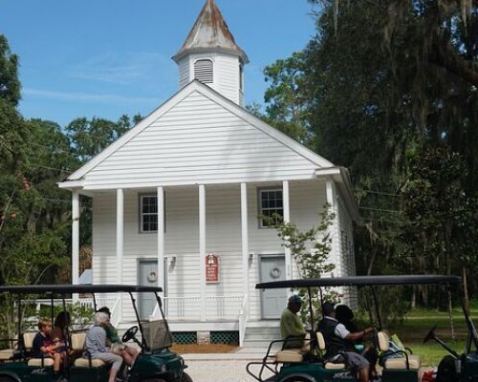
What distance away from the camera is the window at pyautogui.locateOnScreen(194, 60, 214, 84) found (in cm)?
2508

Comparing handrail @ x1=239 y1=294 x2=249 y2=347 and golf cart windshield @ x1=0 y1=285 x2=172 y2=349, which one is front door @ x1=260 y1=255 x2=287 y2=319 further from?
golf cart windshield @ x1=0 y1=285 x2=172 y2=349

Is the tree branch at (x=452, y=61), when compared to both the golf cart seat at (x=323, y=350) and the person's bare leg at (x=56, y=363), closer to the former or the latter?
the golf cart seat at (x=323, y=350)

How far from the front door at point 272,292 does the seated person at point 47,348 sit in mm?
10771

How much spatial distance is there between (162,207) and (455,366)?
12.9 meters

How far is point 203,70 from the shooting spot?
82.6 feet

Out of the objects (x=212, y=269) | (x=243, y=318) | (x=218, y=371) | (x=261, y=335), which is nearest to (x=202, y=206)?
(x=212, y=269)

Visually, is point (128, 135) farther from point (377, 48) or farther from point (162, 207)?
point (377, 48)

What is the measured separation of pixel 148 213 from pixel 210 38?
25.3ft

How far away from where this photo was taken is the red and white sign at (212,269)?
2031 centimetres

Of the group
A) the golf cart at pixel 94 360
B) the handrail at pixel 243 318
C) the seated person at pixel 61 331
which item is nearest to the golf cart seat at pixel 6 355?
the golf cart at pixel 94 360

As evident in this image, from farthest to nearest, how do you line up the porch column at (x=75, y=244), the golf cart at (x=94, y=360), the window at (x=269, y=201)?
the window at (x=269, y=201) < the porch column at (x=75, y=244) < the golf cart at (x=94, y=360)

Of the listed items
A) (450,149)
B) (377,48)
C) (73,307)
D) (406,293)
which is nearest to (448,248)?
(406,293)

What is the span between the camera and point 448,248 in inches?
670

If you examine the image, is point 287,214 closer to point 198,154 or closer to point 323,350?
point 198,154
